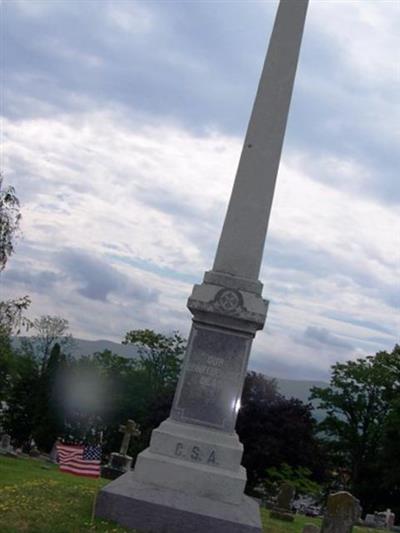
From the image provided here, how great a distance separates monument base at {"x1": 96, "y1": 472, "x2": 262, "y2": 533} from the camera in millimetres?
9219

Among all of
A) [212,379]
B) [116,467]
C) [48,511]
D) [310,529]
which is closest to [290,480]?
[116,467]

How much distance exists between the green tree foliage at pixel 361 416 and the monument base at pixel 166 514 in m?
34.4

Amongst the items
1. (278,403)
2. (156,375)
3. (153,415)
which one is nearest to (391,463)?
(278,403)

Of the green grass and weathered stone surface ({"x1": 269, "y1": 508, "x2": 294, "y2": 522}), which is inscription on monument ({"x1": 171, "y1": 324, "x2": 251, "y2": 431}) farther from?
weathered stone surface ({"x1": 269, "y1": 508, "x2": 294, "y2": 522})

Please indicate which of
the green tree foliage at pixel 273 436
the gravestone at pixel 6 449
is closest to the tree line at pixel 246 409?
the green tree foliage at pixel 273 436

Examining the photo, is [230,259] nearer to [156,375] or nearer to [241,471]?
[241,471]

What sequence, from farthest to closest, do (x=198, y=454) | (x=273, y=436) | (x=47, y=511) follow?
(x=273, y=436), (x=198, y=454), (x=47, y=511)

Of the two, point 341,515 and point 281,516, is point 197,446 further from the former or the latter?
point 281,516

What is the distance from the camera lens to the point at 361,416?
1754 inches

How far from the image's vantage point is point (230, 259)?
11.8 m

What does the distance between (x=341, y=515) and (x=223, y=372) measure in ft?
9.86

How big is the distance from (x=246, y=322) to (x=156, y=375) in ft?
149

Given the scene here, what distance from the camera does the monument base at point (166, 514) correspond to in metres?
9.22

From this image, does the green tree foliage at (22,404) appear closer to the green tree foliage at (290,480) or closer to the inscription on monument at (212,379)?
the green tree foliage at (290,480)
